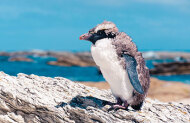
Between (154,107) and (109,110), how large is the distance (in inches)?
55.0

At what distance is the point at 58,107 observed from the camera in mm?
5426

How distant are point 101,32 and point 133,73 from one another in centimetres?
91

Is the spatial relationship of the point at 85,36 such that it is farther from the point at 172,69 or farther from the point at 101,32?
the point at 172,69

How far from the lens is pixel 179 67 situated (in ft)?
128

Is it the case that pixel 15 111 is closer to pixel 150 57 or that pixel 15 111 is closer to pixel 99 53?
pixel 99 53

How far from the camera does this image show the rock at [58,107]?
520 cm

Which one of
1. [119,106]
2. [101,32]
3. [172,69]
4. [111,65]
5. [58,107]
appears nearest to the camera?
[111,65]

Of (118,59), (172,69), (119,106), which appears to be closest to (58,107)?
(119,106)

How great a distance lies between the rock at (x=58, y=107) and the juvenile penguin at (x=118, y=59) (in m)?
0.56

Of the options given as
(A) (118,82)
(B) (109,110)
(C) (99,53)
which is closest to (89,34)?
(C) (99,53)

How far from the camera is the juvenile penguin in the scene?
4.54 m

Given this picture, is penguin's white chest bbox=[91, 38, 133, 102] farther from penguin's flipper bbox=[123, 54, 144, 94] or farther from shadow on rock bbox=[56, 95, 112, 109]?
shadow on rock bbox=[56, 95, 112, 109]

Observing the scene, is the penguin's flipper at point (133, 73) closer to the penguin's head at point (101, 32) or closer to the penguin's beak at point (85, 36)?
the penguin's head at point (101, 32)

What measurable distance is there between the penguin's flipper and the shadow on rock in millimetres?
992
